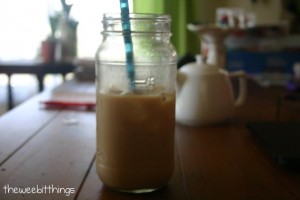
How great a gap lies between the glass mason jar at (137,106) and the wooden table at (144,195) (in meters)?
0.03

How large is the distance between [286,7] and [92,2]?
44.2 inches

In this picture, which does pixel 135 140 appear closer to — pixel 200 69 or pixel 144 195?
pixel 144 195

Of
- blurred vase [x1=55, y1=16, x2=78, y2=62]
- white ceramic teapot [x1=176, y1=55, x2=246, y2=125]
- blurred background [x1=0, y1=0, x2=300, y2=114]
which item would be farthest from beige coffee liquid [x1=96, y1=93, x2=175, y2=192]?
blurred vase [x1=55, y1=16, x2=78, y2=62]

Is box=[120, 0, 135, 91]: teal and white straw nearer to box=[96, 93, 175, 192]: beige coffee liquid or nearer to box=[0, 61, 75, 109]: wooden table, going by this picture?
box=[96, 93, 175, 192]: beige coffee liquid

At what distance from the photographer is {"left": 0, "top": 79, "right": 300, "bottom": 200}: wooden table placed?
51 centimetres

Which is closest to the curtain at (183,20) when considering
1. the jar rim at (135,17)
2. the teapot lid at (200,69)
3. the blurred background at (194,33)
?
the blurred background at (194,33)

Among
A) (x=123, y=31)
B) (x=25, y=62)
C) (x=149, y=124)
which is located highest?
(x=123, y=31)

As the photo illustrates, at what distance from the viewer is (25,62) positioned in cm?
236

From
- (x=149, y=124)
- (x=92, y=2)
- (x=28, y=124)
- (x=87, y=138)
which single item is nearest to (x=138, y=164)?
(x=149, y=124)

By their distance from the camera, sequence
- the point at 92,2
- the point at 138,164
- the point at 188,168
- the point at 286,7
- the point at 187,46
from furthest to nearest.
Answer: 1. the point at 187,46
2. the point at 286,7
3. the point at 92,2
4. the point at 188,168
5. the point at 138,164

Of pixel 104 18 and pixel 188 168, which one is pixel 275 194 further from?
pixel 104 18

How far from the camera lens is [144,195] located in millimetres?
498

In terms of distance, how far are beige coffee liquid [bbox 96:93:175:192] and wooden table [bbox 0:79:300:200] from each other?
0.02m

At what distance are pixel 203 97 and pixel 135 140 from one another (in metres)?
0.41
